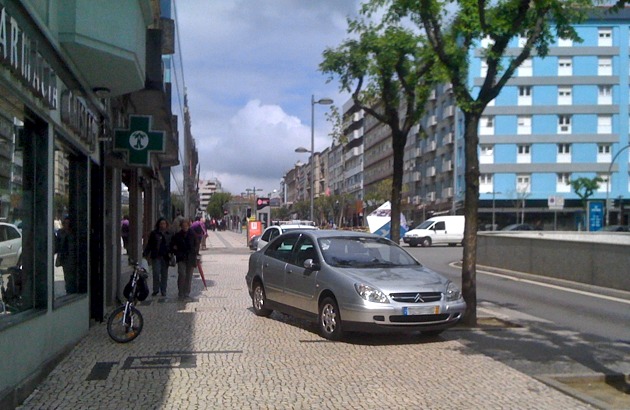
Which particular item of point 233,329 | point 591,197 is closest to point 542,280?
point 233,329

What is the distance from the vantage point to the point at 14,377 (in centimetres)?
656

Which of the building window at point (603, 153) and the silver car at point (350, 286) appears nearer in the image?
the silver car at point (350, 286)

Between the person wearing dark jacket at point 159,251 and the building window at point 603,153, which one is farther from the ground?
the building window at point 603,153

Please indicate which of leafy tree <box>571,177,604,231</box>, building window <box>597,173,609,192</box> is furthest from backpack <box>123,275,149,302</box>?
building window <box>597,173,609,192</box>

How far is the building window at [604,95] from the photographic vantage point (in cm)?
6256

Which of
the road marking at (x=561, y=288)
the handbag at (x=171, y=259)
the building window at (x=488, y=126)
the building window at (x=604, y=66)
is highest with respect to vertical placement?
the building window at (x=604, y=66)

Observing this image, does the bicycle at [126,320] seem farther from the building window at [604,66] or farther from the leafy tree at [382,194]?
the leafy tree at [382,194]

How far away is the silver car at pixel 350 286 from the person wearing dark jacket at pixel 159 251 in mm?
2922

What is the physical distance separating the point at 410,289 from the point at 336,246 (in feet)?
6.04

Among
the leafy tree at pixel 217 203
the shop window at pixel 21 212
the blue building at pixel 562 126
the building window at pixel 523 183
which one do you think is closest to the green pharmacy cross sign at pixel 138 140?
the shop window at pixel 21 212

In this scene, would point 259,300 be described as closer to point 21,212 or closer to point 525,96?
point 21,212

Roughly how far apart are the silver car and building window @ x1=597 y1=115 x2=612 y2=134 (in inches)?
2228

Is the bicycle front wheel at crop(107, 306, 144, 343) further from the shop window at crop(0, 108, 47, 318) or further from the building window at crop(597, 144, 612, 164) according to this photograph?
the building window at crop(597, 144, 612, 164)

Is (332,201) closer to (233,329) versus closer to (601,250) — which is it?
(601,250)
